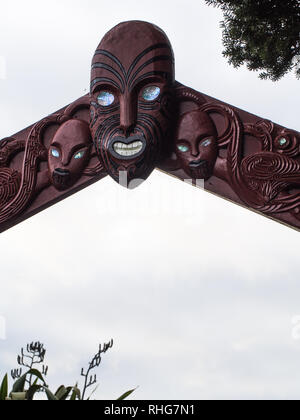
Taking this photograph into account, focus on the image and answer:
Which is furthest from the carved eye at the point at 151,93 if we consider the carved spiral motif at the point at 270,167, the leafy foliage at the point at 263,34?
the leafy foliage at the point at 263,34

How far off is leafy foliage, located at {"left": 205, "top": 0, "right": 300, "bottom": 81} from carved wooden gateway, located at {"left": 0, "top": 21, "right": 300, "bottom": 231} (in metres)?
0.77

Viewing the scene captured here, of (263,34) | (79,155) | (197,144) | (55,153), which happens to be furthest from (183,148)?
(263,34)

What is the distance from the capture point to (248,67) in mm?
4262

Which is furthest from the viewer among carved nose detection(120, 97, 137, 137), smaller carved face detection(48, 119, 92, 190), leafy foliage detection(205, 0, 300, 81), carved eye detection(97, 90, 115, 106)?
leafy foliage detection(205, 0, 300, 81)

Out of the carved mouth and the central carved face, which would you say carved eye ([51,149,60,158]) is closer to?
the central carved face

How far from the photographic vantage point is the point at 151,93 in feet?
10.8

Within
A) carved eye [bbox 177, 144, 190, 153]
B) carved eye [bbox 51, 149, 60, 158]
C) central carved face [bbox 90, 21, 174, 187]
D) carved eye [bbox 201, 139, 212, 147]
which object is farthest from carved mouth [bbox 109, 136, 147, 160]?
carved eye [bbox 51, 149, 60, 158]

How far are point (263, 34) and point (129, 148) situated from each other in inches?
56.8

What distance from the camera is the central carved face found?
10.6 ft

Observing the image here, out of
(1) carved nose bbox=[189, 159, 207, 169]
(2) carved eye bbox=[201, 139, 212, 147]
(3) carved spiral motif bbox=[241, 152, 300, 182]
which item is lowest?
(3) carved spiral motif bbox=[241, 152, 300, 182]

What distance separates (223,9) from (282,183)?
1462mm
